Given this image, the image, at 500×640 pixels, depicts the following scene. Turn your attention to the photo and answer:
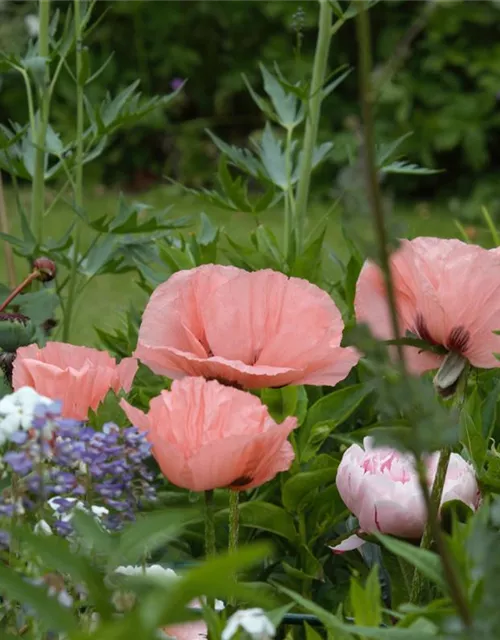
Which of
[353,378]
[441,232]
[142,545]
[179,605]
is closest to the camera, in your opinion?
[179,605]

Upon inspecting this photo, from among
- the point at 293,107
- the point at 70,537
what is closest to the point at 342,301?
the point at 293,107

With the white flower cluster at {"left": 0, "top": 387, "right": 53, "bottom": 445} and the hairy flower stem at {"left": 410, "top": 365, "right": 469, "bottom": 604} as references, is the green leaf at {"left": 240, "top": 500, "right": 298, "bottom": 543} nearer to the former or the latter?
the hairy flower stem at {"left": 410, "top": 365, "right": 469, "bottom": 604}

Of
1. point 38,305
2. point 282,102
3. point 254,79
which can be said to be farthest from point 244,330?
point 254,79

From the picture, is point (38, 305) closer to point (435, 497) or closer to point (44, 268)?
point (44, 268)

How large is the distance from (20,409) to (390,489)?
0.27 meters

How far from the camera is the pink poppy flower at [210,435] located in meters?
0.63

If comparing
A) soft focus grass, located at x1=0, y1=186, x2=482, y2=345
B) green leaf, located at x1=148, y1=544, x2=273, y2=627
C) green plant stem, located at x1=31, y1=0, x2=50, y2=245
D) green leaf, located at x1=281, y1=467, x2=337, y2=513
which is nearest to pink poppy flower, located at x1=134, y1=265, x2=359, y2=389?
green leaf, located at x1=281, y1=467, x2=337, y2=513

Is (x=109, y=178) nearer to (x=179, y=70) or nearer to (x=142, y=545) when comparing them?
(x=179, y=70)

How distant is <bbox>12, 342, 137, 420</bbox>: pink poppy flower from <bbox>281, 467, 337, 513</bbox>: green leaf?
151 millimetres

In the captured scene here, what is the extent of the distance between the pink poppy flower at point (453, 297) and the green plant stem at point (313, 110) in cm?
42

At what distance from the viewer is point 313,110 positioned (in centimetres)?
120

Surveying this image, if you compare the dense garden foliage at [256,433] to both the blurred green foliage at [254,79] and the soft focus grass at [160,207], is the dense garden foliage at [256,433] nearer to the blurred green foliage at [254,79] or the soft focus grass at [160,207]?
the soft focus grass at [160,207]

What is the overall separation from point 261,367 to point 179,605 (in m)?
0.35

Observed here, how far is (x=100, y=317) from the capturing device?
3.21 metres
